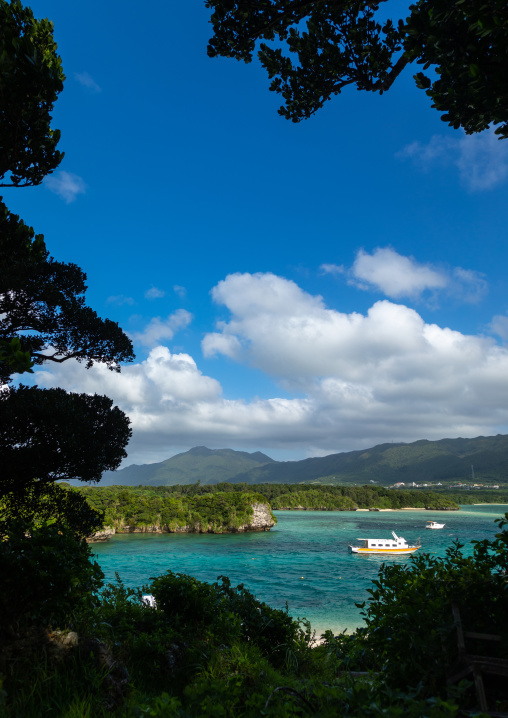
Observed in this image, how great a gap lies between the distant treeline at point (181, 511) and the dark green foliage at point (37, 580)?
86.7 metres

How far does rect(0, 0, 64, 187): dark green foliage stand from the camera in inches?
230

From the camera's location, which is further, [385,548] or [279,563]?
[385,548]

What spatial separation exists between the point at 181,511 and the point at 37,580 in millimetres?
88884

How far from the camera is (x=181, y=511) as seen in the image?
8606cm

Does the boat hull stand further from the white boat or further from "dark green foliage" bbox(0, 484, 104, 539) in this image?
"dark green foliage" bbox(0, 484, 104, 539)

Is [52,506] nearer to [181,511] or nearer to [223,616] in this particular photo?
[223,616]

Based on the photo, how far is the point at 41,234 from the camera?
8656 millimetres

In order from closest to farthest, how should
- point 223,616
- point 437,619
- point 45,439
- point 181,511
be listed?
1. point 437,619
2. point 223,616
3. point 45,439
4. point 181,511

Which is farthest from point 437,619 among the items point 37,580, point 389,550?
point 389,550

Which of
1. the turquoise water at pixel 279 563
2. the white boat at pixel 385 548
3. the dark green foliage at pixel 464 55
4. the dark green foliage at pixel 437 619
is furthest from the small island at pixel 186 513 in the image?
the dark green foliage at pixel 464 55

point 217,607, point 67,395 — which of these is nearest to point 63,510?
point 67,395

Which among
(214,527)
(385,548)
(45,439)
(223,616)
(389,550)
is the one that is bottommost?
(214,527)

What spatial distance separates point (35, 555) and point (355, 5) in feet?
30.8

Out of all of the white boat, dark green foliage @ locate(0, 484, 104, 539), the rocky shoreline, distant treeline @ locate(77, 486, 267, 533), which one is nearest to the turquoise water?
the white boat
